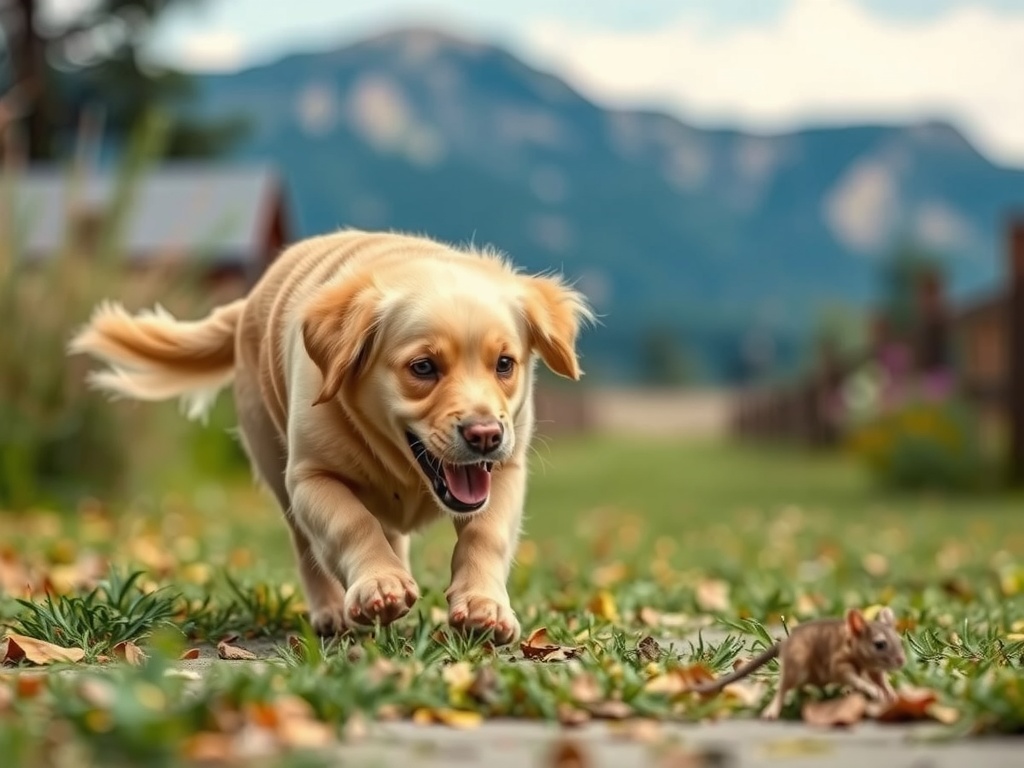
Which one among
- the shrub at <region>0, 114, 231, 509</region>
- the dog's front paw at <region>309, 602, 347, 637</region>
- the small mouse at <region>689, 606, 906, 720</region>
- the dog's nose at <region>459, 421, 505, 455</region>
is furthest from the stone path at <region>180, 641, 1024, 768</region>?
the shrub at <region>0, 114, 231, 509</region>

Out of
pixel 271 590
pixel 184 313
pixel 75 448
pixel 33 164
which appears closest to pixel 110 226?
pixel 184 313

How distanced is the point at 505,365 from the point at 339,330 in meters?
0.41

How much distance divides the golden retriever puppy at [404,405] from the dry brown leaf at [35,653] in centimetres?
63

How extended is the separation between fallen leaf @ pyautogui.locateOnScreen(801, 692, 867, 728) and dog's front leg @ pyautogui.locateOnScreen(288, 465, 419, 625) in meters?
1.01

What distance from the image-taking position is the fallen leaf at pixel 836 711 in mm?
2682

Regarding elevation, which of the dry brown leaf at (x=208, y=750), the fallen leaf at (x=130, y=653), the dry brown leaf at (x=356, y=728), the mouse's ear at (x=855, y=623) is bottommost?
the fallen leaf at (x=130, y=653)

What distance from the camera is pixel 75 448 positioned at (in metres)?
9.29

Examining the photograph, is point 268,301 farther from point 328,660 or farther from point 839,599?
point 839,599

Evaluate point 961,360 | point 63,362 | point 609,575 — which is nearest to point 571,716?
point 609,575

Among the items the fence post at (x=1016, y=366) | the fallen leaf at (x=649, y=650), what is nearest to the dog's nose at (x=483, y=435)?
the fallen leaf at (x=649, y=650)

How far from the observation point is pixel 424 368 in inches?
137

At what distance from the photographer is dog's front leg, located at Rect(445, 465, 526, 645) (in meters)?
3.44

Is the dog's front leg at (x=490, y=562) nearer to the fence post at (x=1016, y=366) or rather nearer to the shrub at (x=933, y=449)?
the fence post at (x=1016, y=366)

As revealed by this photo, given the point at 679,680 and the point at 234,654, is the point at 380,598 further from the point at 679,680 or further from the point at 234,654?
the point at 679,680
